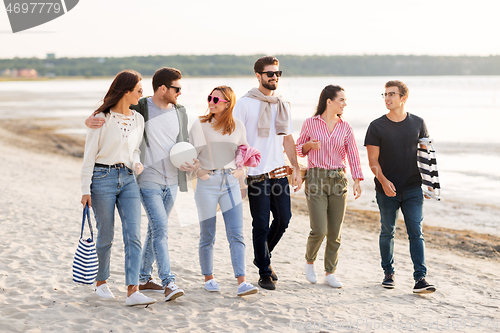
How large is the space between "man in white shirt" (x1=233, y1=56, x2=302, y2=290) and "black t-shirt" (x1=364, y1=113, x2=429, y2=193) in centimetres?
89

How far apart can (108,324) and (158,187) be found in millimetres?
1160

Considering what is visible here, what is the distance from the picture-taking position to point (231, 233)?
4.36m

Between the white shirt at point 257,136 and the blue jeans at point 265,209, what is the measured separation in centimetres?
14

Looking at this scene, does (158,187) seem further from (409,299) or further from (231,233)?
(409,299)

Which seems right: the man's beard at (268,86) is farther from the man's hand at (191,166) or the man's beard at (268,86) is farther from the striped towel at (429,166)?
the striped towel at (429,166)

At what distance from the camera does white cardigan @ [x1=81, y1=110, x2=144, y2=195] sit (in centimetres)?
381

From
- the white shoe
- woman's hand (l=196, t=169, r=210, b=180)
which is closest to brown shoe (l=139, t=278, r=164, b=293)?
woman's hand (l=196, t=169, r=210, b=180)

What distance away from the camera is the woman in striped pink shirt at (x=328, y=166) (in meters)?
4.69

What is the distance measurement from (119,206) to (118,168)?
0.33 metres

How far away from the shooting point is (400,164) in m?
4.70

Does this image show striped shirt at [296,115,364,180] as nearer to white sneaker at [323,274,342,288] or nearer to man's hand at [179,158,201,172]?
white sneaker at [323,274,342,288]

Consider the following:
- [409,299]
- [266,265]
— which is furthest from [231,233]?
[409,299]

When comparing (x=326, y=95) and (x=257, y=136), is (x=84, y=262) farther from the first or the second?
(x=326, y=95)

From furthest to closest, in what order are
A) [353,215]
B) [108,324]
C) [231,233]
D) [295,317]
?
1. [353,215]
2. [231,233]
3. [295,317]
4. [108,324]
